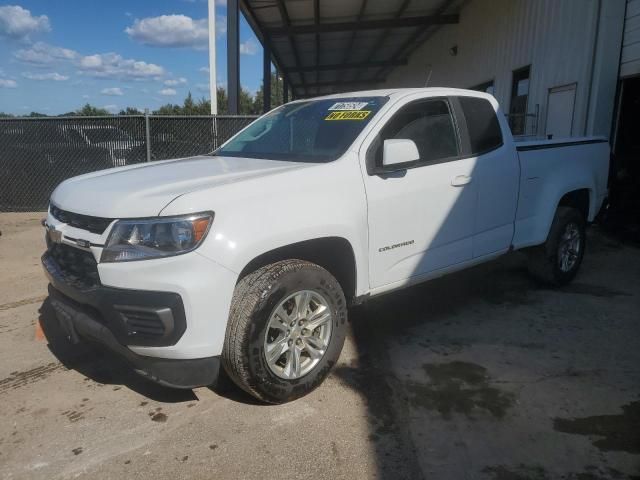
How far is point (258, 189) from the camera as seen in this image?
287 centimetres

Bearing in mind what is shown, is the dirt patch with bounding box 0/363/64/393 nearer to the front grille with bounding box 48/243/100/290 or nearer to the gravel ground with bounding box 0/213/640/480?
the gravel ground with bounding box 0/213/640/480

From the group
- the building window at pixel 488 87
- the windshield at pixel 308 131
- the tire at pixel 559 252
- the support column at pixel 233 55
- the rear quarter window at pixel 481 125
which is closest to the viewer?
the windshield at pixel 308 131

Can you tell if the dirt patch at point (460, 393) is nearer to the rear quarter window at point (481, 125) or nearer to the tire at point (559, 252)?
the rear quarter window at point (481, 125)

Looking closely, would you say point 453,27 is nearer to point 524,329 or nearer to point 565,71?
point 565,71

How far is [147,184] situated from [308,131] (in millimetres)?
1412

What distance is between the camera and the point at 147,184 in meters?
2.99

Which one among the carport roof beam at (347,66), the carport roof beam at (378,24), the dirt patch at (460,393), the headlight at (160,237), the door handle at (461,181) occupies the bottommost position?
the dirt patch at (460,393)

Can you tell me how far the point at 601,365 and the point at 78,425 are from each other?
3422 millimetres

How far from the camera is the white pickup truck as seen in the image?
103 inches

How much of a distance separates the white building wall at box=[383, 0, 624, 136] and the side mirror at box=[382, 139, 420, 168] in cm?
491

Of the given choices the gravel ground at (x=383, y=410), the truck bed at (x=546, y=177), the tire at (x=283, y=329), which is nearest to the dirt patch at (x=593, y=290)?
the gravel ground at (x=383, y=410)

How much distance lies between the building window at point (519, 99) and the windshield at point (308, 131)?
798 centimetres

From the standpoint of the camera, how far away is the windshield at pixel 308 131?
3566 millimetres

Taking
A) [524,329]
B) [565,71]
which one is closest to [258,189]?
[524,329]
